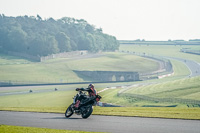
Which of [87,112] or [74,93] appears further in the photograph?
[74,93]

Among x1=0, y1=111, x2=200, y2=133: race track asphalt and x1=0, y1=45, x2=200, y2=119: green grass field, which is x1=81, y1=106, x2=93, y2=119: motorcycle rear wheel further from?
x1=0, y1=45, x2=200, y2=119: green grass field

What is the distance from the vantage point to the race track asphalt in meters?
19.7

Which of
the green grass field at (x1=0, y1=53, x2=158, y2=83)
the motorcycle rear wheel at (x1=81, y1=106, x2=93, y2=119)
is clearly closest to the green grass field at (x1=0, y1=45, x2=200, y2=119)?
the green grass field at (x1=0, y1=53, x2=158, y2=83)

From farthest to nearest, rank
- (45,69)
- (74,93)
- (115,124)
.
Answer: (45,69), (74,93), (115,124)

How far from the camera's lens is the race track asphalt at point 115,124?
19.7 metres

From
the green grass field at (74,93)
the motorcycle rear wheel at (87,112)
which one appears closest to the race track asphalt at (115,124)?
the motorcycle rear wheel at (87,112)

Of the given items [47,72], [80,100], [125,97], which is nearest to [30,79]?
[47,72]

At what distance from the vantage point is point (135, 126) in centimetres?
2088

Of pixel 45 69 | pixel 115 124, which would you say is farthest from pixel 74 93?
pixel 115 124

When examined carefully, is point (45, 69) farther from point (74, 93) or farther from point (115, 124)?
point (115, 124)

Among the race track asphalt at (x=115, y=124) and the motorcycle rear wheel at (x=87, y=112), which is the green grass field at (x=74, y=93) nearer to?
the race track asphalt at (x=115, y=124)

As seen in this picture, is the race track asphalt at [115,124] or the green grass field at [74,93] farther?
the green grass field at [74,93]

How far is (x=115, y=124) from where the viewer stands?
856 inches

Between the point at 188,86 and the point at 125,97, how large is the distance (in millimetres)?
17592
